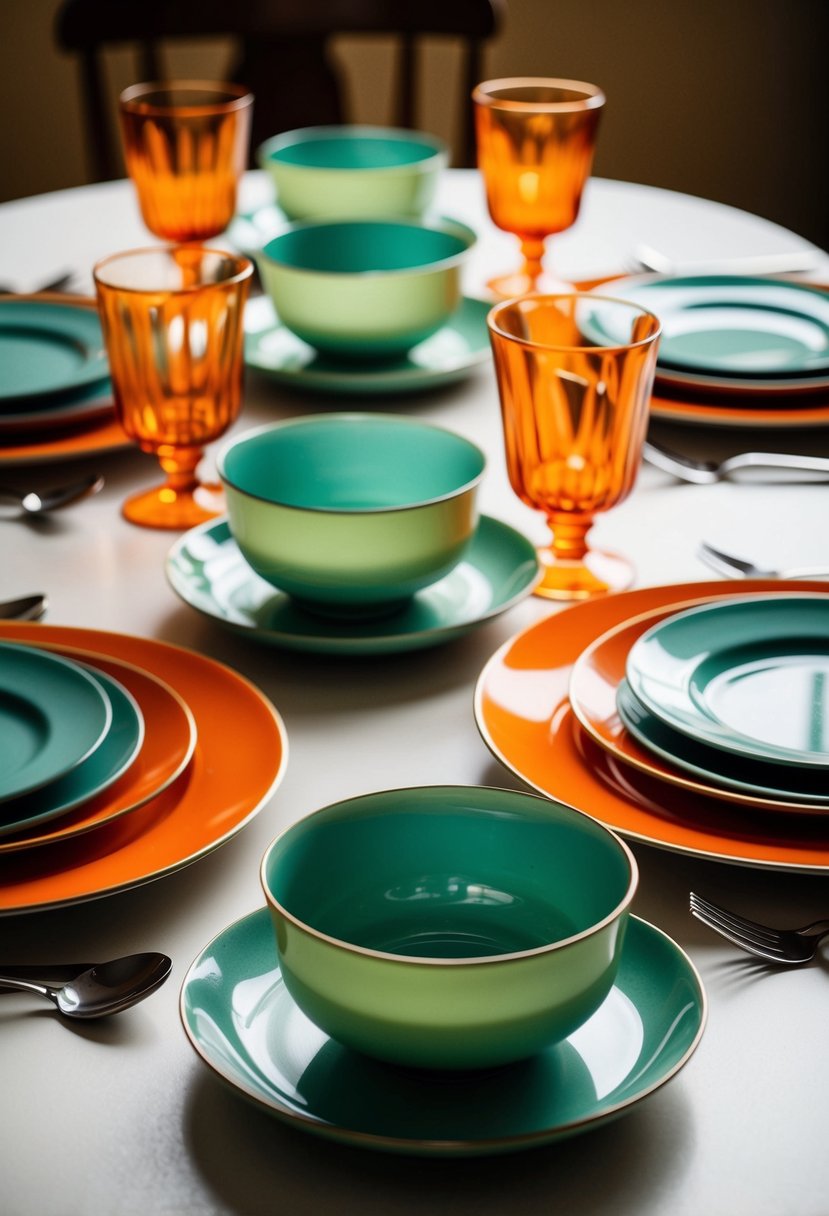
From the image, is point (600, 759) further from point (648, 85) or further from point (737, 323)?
point (648, 85)

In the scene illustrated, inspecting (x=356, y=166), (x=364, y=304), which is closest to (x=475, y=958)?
(x=364, y=304)

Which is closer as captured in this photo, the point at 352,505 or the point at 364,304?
the point at 352,505

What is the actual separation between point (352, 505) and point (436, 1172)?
49 cm

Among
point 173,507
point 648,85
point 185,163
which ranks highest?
point 185,163

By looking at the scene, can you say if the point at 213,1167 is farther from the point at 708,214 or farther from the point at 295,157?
the point at 708,214

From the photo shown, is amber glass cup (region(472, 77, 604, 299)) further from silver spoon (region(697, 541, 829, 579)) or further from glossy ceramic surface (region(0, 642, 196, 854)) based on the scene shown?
glossy ceramic surface (region(0, 642, 196, 854))

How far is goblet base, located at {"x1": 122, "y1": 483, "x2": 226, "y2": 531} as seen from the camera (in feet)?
3.09

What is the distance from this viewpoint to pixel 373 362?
44.6 inches

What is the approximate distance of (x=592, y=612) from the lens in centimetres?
79

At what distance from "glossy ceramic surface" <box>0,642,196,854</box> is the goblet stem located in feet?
0.83

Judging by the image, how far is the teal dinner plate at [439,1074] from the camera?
447 mm

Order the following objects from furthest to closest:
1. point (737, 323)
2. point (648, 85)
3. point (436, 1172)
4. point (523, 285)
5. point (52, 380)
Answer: point (648, 85) → point (523, 285) → point (737, 323) → point (52, 380) → point (436, 1172)

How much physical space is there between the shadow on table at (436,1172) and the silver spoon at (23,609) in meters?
0.39

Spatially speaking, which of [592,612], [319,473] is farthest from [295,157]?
[592,612]
